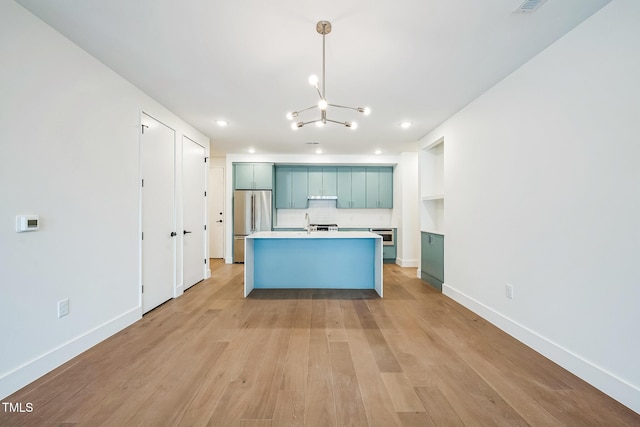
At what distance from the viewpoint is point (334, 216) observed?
6.41 meters

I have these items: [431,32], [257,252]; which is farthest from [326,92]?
[257,252]

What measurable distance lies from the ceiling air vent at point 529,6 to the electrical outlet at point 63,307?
13.0ft

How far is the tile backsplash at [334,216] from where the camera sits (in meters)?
6.39

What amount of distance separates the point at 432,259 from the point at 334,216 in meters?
2.78

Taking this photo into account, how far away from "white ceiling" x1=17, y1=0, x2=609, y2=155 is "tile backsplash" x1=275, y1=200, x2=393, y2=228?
3339 mm

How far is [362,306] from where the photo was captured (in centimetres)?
323

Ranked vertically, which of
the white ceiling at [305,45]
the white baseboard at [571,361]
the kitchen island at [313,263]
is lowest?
the white baseboard at [571,361]

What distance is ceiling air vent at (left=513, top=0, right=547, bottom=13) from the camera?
1.62 metres

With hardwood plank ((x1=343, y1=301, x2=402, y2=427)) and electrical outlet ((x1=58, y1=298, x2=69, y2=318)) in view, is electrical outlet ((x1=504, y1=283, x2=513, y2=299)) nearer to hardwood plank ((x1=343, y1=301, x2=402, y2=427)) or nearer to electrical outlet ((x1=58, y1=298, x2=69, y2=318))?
hardwood plank ((x1=343, y1=301, x2=402, y2=427))

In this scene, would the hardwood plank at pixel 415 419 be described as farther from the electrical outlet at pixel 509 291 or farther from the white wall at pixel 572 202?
the electrical outlet at pixel 509 291

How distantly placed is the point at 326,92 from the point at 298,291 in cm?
282

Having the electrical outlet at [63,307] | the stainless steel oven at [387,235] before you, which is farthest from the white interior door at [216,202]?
the electrical outlet at [63,307]

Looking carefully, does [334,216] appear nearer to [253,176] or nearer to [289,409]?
[253,176]

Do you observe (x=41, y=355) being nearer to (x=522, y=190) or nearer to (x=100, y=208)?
(x=100, y=208)
